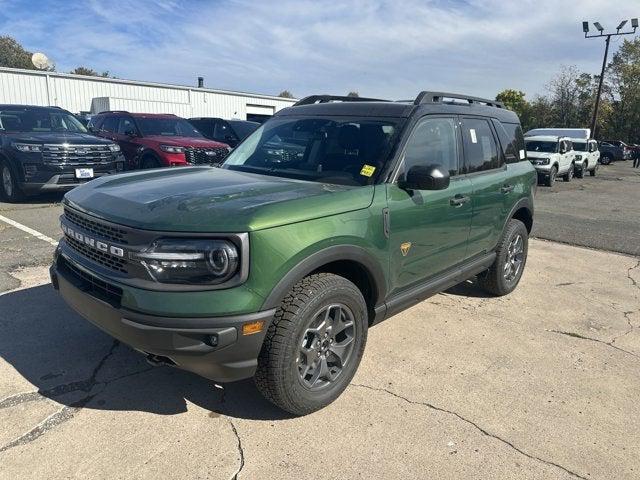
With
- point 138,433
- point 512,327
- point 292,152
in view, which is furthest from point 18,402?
point 512,327

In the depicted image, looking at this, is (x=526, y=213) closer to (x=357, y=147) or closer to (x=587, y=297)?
(x=587, y=297)

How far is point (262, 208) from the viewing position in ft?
8.67

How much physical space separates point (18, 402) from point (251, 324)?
1.63 metres

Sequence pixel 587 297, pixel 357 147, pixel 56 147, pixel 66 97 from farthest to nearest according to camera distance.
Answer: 1. pixel 66 97
2. pixel 56 147
3. pixel 587 297
4. pixel 357 147

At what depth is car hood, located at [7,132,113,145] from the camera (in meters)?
8.66

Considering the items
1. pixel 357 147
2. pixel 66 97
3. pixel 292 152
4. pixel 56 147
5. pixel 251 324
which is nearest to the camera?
pixel 251 324

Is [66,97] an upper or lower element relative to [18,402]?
upper

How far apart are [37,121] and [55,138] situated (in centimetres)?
107

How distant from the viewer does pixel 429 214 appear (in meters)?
3.58

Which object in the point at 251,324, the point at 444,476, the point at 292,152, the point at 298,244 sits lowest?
the point at 444,476

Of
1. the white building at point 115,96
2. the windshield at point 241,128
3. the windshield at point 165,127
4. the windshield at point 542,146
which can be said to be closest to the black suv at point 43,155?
the windshield at point 165,127

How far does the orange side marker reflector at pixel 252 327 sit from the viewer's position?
2.50 m

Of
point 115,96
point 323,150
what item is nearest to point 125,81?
point 115,96

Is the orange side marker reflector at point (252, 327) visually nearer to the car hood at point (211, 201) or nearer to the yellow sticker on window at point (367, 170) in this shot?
the car hood at point (211, 201)
